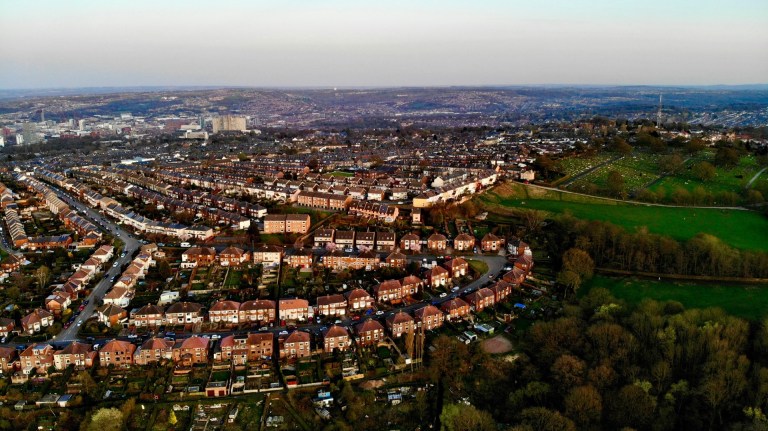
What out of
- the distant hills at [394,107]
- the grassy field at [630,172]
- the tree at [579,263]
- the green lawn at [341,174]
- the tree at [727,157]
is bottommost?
the tree at [579,263]

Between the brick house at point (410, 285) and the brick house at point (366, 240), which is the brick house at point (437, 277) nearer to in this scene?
the brick house at point (410, 285)

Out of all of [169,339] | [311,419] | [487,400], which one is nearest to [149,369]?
[169,339]

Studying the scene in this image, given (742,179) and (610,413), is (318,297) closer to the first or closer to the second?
(610,413)

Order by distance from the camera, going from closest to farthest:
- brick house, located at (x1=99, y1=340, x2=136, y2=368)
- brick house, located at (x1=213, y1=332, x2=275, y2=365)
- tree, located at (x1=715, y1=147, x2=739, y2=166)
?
brick house, located at (x1=99, y1=340, x2=136, y2=368), brick house, located at (x1=213, y1=332, x2=275, y2=365), tree, located at (x1=715, y1=147, x2=739, y2=166)

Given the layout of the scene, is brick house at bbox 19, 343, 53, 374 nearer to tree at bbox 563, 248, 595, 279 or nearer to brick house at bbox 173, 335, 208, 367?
brick house at bbox 173, 335, 208, 367

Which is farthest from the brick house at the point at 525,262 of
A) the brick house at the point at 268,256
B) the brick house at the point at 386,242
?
the brick house at the point at 268,256

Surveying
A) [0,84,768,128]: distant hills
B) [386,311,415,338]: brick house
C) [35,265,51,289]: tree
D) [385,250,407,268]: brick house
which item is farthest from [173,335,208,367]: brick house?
[0,84,768,128]: distant hills
